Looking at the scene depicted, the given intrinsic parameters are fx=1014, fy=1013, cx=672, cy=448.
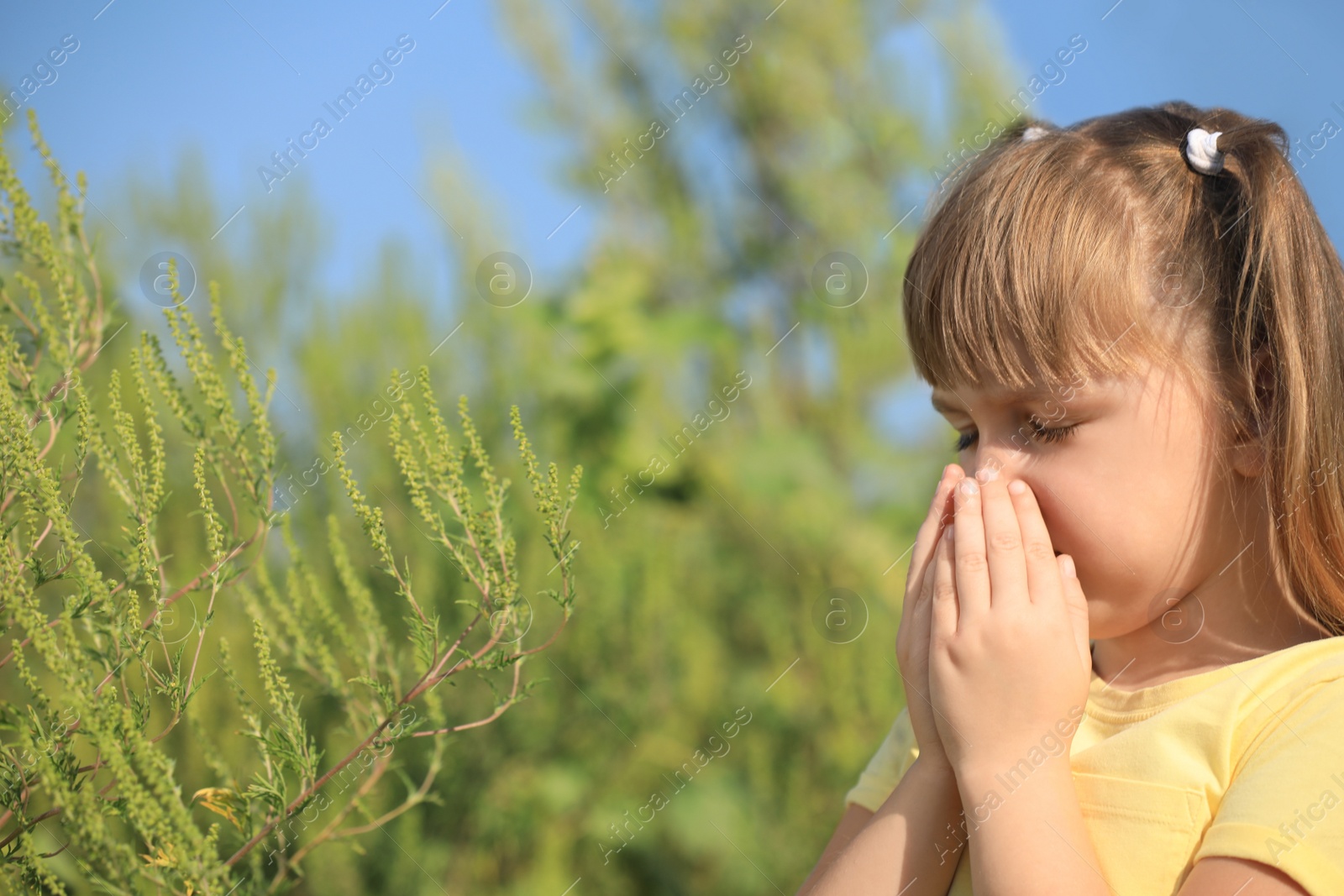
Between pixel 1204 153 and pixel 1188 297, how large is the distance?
0.19 m

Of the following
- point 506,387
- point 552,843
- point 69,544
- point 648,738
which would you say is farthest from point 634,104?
point 69,544

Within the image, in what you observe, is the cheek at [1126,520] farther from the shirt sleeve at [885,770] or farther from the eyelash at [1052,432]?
the shirt sleeve at [885,770]

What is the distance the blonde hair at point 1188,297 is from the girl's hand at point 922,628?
0.50ft

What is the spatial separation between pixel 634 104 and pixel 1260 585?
2.00 metres

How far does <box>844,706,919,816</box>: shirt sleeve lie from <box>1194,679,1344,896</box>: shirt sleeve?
422 mm

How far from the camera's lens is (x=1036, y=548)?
1.05m

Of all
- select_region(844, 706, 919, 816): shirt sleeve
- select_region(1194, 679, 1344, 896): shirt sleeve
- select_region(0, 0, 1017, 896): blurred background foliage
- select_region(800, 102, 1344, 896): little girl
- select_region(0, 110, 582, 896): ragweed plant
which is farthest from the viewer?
select_region(0, 0, 1017, 896): blurred background foliage

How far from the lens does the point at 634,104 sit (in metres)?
2.63

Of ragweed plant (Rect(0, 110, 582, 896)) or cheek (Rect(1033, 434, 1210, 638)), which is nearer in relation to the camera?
ragweed plant (Rect(0, 110, 582, 896))

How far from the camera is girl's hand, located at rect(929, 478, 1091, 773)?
3.18ft

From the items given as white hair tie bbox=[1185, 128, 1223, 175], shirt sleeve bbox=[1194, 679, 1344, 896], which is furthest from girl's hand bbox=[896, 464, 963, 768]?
white hair tie bbox=[1185, 128, 1223, 175]

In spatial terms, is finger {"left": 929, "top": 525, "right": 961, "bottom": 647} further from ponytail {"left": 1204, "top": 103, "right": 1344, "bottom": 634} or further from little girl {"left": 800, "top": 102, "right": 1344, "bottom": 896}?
ponytail {"left": 1204, "top": 103, "right": 1344, "bottom": 634}

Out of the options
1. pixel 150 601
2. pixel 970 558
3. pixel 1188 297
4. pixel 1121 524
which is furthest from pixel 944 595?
pixel 150 601

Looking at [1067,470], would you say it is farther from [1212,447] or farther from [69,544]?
[69,544]
